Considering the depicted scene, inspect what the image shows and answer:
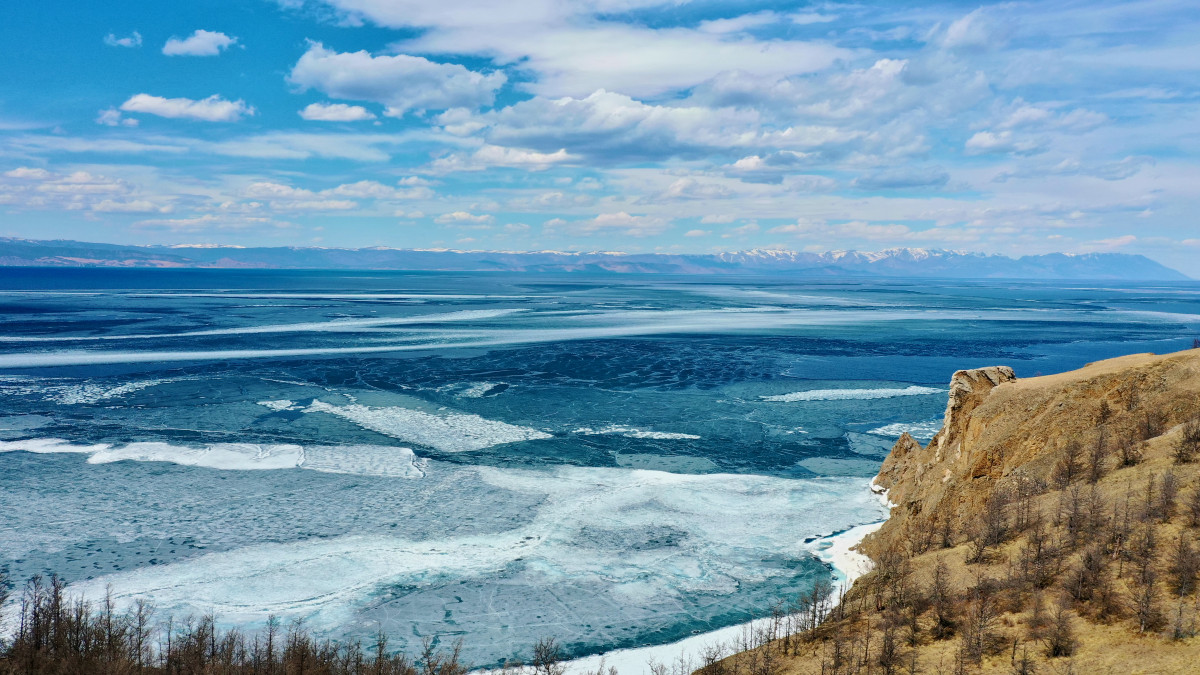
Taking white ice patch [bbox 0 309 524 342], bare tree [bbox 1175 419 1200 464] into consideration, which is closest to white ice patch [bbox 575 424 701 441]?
bare tree [bbox 1175 419 1200 464]

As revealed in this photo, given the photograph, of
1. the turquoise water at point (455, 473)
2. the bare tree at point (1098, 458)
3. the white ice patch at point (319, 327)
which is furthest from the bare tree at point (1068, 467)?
the white ice patch at point (319, 327)

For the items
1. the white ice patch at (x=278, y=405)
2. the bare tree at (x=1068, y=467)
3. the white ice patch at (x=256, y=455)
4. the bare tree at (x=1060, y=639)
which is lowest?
the white ice patch at (x=256, y=455)

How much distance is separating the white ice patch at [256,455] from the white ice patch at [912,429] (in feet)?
57.5

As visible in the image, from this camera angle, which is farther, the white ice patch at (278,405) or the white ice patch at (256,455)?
the white ice patch at (278,405)

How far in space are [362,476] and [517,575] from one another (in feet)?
29.3

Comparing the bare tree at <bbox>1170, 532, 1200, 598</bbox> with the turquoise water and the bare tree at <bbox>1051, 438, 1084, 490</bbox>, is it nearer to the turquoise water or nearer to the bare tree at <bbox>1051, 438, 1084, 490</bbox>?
the bare tree at <bbox>1051, 438, 1084, 490</bbox>

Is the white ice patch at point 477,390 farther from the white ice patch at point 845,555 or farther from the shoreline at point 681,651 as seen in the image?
the shoreline at point 681,651

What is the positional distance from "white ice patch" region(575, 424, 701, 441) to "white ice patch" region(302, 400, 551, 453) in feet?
5.81

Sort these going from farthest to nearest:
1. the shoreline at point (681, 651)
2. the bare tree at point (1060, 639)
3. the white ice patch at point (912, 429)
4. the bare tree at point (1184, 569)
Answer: the white ice patch at point (912, 429), the shoreline at point (681, 651), the bare tree at point (1184, 569), the bare tree at point (1060, 639)

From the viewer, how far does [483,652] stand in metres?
13.9

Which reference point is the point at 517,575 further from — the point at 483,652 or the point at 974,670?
the point at 974,670

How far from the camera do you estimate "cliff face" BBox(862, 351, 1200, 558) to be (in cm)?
1691

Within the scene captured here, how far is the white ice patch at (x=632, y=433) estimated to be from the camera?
2909 cm

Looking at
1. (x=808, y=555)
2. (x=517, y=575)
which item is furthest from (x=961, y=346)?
(x=517, y=575)
